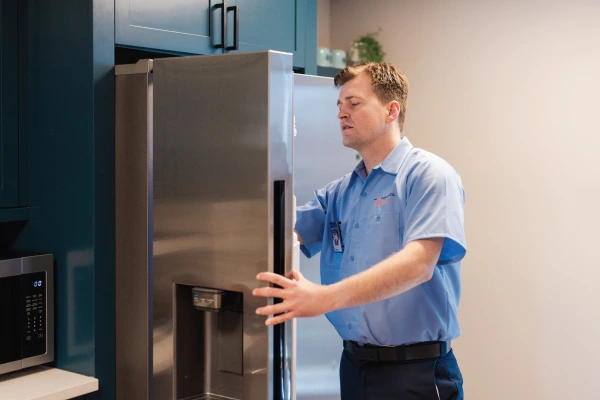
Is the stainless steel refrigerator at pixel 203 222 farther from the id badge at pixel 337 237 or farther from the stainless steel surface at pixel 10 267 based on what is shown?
the id badge at pixel 337 237

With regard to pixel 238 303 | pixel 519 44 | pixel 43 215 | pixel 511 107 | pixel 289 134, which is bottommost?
pixel 238 303

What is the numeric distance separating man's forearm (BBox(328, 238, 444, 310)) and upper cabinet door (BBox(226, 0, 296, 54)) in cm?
86

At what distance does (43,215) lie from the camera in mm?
1978

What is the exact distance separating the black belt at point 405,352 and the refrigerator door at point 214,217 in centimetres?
45

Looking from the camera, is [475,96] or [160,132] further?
[475,96]

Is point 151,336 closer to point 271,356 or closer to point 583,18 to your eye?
point 271,356

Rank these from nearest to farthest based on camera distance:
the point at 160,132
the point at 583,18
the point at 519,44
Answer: the point at 160,132 < the point at 583,18 < the point at 519,44

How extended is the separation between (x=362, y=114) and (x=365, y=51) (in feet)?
5.64

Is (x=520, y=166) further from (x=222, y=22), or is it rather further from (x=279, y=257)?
(x=279, y=257)

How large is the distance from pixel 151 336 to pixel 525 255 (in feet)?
6.66

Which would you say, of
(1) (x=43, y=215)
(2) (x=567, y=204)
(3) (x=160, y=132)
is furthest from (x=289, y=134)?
(2) (x=567, y=204)

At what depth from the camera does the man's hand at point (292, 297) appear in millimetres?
1568

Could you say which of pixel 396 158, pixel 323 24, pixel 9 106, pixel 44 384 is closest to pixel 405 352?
pixel 396 158

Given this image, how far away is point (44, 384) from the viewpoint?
6.09ft
